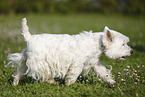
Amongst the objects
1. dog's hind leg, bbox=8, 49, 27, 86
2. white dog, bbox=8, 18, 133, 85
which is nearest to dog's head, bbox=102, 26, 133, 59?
white dog, bbox=8, 18, 133, 85

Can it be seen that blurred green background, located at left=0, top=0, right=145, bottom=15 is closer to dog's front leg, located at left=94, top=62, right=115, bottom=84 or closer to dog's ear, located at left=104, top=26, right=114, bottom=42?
dog's front leg, located at left=94, top=62, right=115, bottom=84

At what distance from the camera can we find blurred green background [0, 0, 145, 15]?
2473cm

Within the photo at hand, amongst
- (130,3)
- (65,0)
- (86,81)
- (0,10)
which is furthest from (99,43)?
(65,0)

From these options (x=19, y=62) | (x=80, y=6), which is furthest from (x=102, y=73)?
(x=80, y=6)

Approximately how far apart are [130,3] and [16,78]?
82.9 ft

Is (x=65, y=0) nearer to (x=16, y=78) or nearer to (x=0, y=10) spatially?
(x=0, y=10)

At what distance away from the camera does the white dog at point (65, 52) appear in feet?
10.2

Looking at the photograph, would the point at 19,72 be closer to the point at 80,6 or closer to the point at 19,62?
the point at 19,62

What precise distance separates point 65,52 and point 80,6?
101 ft

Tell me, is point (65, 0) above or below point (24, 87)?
above

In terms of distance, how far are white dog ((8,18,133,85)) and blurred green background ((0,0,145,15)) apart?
22039mm

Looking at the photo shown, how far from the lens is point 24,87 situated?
336 centimetres

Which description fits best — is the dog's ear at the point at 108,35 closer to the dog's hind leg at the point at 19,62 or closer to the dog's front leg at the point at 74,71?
the dog's front leg at the point at 74,71

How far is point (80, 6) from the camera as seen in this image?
32594 millimetres
